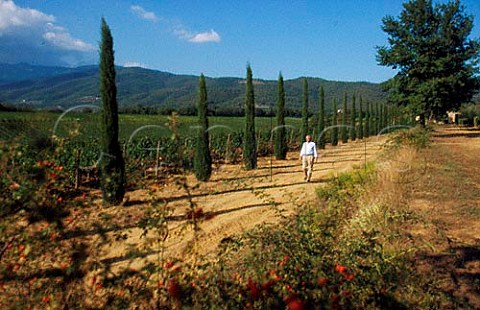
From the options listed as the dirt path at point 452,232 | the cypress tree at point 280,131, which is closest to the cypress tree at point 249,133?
the cypress tree at point 280,131

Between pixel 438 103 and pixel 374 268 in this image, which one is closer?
pixel 374 268

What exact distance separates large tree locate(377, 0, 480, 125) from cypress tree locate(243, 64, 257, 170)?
45.1ft

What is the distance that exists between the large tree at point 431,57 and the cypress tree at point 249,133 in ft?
45.1

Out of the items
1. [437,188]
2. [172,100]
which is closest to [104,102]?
[437,188]

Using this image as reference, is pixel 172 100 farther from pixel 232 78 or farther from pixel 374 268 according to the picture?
pixel 374 268

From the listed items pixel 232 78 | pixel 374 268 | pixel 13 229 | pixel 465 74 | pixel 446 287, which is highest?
pixel 232 78

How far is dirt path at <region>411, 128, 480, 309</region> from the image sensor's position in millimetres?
3914

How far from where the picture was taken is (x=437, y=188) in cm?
873

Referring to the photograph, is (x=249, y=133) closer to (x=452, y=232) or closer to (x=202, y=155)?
(x=202, y=155)

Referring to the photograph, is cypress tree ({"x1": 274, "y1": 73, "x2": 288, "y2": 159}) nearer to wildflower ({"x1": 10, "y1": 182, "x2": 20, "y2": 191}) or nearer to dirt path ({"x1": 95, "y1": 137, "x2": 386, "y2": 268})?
dirt path ({"x1": 95, "y1": 137, "x2": 386, "y2": 268})

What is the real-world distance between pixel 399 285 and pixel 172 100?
340 ft

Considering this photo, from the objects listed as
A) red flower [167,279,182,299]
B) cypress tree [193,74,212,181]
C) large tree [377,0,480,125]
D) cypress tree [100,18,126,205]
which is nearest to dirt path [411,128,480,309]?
red flower [167,279,182,299]

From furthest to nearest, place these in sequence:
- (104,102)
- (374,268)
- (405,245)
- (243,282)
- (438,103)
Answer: (438,103), (104,102), (405,245), (374,268), (243,282)

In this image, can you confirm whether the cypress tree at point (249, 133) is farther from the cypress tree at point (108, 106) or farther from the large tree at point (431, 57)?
the large tree at point (431, 57)
